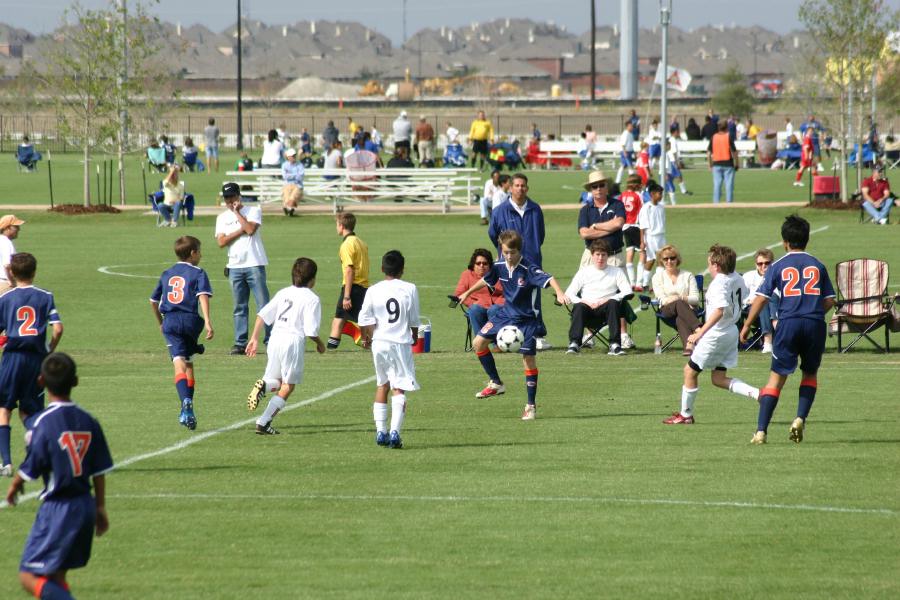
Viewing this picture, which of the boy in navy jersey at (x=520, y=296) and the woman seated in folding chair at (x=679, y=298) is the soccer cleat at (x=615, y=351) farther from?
the boy in navy jersey at (x=520, y=296)

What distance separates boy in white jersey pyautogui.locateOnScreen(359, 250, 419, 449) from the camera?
41.0 feet

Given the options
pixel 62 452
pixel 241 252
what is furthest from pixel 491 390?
pixel 62 452

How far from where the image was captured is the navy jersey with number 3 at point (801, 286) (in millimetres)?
12555

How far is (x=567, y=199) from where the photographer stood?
4784 centimetres

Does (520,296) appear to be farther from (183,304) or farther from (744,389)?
(183,304)

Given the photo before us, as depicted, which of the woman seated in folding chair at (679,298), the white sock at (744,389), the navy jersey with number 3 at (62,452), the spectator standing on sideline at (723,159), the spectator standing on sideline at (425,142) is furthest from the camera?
the spectator standing on sideline at (425,142)

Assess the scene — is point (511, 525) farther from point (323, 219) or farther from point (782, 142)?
point (782, 142)

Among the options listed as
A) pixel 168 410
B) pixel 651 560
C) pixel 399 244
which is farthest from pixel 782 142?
pixel 651 560

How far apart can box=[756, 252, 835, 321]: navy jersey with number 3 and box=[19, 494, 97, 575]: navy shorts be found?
23.3 ft

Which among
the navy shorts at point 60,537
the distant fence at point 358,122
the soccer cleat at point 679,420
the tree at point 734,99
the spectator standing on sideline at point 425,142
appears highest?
the tree at point 734,99

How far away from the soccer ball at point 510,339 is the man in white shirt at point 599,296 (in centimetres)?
589

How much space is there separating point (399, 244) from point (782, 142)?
137 feet

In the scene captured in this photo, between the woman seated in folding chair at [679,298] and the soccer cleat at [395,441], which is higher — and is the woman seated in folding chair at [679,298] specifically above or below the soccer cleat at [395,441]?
above

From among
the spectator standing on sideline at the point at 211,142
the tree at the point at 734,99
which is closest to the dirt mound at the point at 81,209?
the spectator standing on sideline at the point at 211,142
